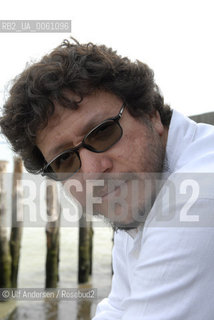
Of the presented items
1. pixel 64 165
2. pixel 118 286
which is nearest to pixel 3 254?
pixel 118 286

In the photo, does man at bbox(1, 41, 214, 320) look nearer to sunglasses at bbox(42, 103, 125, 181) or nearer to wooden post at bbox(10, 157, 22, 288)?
sunglasses at bbox(42, 103, 125, 181)

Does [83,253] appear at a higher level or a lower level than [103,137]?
lower

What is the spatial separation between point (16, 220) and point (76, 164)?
8785 mm

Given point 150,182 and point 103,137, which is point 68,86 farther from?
point 150,182

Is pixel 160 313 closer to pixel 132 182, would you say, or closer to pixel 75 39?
pixel 132 182

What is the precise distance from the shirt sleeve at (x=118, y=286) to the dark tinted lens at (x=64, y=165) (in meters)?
0.56

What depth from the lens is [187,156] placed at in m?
1.67

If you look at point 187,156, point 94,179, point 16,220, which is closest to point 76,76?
point 94,179

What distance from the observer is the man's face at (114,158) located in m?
1.83

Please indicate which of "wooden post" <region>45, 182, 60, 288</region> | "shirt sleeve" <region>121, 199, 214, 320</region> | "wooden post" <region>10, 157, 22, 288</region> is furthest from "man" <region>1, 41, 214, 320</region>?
"wooden post" <region>10, 157, 22, 288</region>

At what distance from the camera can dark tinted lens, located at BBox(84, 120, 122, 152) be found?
1851 mm

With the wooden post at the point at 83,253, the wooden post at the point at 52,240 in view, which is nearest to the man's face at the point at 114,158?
the wooden post at the point at 52,240

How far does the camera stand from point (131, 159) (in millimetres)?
1854

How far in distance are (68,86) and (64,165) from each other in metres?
0.42
